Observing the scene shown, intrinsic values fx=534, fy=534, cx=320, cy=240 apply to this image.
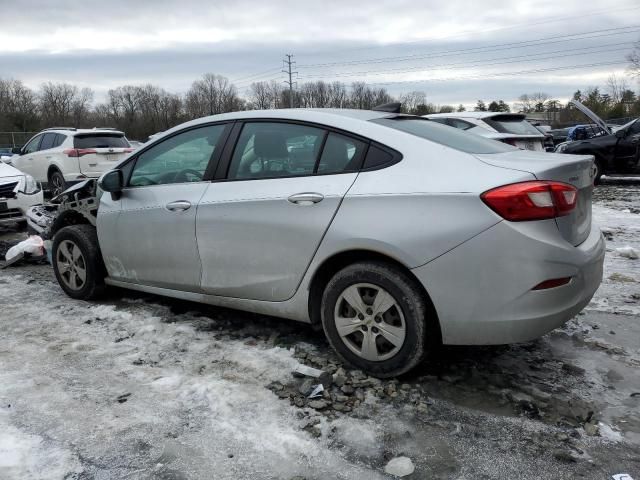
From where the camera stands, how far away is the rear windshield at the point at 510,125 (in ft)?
31.5

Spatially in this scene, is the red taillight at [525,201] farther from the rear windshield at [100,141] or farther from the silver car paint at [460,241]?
the rear windshield at [100,141]

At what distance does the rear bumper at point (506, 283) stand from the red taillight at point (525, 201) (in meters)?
0.05

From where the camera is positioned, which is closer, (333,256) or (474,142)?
(333,256)

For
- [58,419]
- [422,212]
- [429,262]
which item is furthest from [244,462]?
[422,212]

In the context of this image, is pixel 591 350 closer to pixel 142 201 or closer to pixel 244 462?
pixel 244 462

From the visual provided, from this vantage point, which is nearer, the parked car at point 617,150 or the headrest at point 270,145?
the headrest at point 270,145

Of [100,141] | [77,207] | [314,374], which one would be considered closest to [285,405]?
[314,374]

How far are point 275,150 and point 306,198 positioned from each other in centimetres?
53

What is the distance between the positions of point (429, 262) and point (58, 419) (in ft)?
7.06

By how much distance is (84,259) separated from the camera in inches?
184

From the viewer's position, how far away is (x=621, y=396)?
9.83 feet

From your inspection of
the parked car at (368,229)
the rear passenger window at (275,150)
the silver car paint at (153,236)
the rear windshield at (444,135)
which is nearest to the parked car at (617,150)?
the rear windshield at (444,135)

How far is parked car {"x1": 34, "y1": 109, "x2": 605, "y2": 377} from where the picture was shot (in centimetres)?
270

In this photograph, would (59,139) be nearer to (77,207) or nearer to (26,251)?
(26,251)
